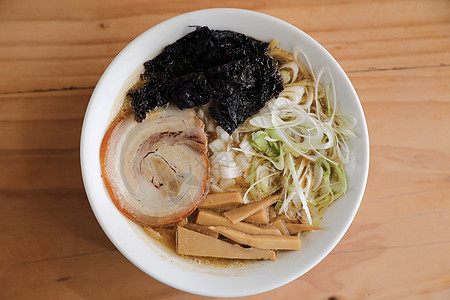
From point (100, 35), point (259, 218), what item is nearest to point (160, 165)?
point (259, 218)

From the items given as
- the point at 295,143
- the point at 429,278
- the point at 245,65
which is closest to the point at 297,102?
the point at 295,143

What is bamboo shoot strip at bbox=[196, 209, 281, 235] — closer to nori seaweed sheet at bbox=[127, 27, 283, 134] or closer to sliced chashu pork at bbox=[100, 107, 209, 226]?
sliced chashu pork at bbox=[100, 107, 209, 226]

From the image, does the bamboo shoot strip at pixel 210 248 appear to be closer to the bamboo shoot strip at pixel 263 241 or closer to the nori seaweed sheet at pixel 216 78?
the bamboo shoot strip at pixel 263 241

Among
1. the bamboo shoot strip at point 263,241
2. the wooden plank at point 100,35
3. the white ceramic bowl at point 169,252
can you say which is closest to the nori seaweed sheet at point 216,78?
the white ceramic bowl at point 169,252

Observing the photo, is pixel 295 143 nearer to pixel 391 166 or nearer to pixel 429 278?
pixel 391 166

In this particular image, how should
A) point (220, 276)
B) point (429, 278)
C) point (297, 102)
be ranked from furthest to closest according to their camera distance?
point (429, 278), point (297, 102), point (220, 276)

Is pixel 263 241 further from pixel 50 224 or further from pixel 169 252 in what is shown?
pixel 50 224
